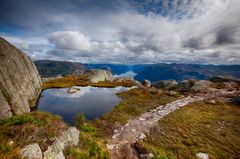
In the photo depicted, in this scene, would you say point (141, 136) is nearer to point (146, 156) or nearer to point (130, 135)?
point (130, 135)

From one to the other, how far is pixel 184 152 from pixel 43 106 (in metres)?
27.5

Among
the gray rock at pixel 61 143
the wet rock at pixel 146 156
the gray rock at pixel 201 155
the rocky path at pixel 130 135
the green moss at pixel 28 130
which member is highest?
the green moss at pixel 28 130

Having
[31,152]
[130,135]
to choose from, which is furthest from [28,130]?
[130,135]

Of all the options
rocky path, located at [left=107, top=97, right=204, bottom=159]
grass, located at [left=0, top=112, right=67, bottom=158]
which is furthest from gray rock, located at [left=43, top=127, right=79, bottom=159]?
rocky path, located at [left=107, top=97, right=204, bottom=159]

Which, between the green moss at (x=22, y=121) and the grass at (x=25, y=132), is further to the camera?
the green moss at (x=22, y=121)

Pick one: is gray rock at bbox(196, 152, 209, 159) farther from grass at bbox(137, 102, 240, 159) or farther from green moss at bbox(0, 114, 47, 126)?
green moss at bbox(0, 114, 47, 126)

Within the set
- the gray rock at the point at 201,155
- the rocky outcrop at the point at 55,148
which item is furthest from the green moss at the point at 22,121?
the gray rock at the point at 201,155

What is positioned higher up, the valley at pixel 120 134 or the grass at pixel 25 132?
the grass at pixel 25 132

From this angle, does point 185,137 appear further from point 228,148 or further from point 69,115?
point 69,115

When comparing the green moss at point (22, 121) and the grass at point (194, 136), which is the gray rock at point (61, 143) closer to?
the green moss at point (22, 121)

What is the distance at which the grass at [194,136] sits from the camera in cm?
1562

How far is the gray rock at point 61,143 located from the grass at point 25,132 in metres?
0.39

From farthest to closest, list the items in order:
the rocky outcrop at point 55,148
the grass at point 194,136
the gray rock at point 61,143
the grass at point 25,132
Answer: the grass at point 194,136 < the gray rock at point 61,143 < the grass at point 25,132 < the rocky outcrop at point 55,148

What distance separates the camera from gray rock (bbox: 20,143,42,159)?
318 inches
